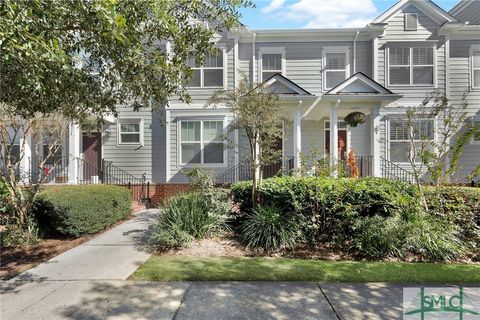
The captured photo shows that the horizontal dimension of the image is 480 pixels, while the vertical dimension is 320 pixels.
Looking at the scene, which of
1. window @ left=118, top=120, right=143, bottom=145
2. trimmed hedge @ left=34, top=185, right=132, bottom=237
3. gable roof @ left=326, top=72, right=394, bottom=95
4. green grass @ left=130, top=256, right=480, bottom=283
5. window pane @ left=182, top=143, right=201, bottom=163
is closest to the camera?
green grass @ left=130, top=256, right=480, bottom=283

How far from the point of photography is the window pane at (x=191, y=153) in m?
13.6

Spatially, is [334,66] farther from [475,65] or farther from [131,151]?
[131,151]

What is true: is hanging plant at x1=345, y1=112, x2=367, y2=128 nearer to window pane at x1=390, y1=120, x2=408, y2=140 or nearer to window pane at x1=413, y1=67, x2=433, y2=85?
window pane at x1=390, y1=120, x2=408, y2=140

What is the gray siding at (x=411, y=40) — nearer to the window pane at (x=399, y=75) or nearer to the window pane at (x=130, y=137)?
the window pane at (x=399, y=75)

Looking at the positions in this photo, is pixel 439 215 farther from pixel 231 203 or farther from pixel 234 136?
pixel 234 136

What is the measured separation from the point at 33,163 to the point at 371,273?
43.6ft

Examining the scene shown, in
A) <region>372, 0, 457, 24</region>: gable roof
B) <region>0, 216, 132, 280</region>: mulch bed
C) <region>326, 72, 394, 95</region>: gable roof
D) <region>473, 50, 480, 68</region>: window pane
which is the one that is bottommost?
<region>0, 216, 132, 280</region>: mulch bed

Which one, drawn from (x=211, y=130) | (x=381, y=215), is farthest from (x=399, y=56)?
(x=381, y=215)

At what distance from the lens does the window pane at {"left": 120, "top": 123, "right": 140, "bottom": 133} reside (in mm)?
13961

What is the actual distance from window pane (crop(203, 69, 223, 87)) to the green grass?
926cm

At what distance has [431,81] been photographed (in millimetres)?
13688

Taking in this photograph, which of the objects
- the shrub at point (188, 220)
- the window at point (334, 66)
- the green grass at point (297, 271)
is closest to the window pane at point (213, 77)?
the window at point (334, 66)

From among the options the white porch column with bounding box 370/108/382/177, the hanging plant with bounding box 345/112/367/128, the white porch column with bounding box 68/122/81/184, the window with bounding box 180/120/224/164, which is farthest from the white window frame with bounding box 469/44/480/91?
the white porch column with bounding box 68/122/81/184

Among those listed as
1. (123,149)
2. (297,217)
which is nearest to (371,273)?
(297,217)
